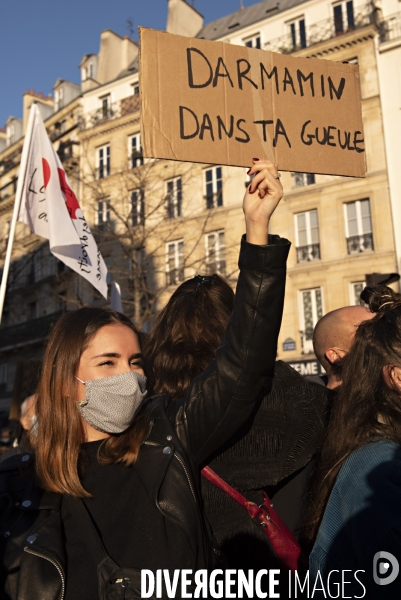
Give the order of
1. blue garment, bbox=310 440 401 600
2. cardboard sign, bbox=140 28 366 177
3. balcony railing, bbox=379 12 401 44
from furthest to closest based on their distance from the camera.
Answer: balcony railing, bbox=379 12 401 44
cardboard sign, bbox=140 28 366 177
blue garment, bbox=310 440 401 600

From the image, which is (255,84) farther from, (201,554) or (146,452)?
(201,554)

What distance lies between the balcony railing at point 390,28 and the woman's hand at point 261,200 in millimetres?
21942

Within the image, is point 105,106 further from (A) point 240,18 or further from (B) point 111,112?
(A) point 240,18

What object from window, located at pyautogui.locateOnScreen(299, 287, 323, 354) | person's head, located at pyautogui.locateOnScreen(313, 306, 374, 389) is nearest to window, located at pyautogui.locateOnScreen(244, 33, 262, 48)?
window, located at pyautogui.locateOnScreen(299, 287, 323, 354)

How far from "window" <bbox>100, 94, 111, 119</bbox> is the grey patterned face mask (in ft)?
89.4

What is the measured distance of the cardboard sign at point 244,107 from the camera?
8.56ft

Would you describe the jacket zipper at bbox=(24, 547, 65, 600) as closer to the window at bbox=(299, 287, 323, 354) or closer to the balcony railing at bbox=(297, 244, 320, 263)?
the window at bbox=(299, 287, 323, 354)

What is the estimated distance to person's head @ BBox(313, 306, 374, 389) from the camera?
306cm

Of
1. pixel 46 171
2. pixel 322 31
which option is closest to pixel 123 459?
pixel 46 171

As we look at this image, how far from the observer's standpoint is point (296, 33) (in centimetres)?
2433

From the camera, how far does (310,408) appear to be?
7.45 feet

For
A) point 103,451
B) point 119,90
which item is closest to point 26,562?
point 103,451

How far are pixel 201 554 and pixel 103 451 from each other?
1.64 ft

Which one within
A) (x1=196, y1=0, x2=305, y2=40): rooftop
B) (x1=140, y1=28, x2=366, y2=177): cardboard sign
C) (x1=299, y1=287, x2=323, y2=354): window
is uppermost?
(x1=196, y1=0, x2=305, y2=40): rooftop
